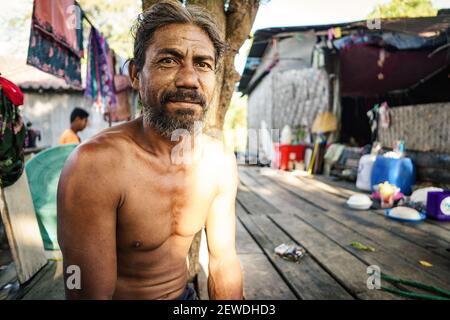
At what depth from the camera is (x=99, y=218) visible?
1.26 metres

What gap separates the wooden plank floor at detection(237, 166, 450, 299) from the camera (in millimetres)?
2287

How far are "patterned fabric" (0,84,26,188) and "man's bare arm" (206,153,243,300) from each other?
70.2 inches

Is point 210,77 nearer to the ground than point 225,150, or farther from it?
farther from it

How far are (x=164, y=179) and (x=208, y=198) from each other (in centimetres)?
29

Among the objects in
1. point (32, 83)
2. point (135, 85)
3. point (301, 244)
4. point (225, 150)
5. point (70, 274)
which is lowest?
point (301, 244)

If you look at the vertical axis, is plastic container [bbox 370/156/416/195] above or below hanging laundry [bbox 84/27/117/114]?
below

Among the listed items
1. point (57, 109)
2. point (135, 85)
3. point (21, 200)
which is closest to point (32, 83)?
point (57, 109)

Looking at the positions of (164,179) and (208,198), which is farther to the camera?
(208,198)

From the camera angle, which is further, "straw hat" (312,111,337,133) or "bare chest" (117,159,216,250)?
"straw hat" (312,111,337,133)

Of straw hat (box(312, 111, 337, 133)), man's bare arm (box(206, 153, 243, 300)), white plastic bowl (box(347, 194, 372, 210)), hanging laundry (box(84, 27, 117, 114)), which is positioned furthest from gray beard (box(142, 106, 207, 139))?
straw hat (box(312, 111, 337, 133))

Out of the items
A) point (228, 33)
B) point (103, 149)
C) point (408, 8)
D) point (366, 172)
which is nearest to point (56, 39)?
point (228, 33)

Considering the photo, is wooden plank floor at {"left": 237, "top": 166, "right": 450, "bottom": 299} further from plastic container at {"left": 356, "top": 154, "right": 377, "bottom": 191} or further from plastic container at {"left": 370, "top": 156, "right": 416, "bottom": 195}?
plastic container at {"left": 356, "top": 154, "right": 377, "bottom": 191}

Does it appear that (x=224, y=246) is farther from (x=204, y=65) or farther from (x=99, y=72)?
(x=99, y=72)
